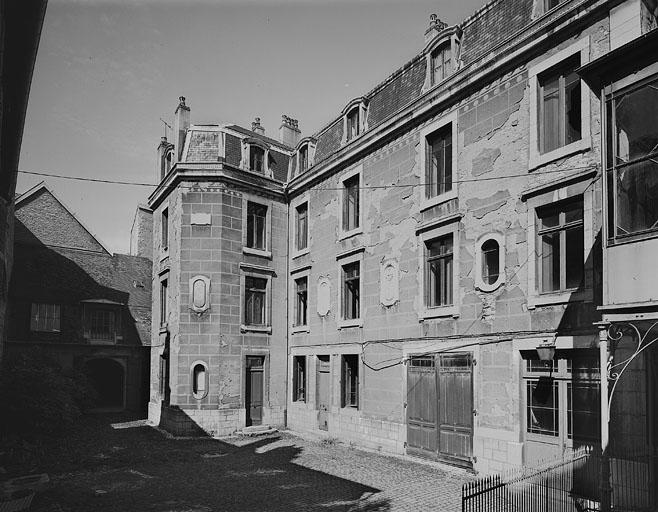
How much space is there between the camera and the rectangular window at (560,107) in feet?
37.4

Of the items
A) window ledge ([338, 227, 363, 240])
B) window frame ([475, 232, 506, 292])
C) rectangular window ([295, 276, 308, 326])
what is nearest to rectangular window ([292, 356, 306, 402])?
rectangular window ([295, 276, 308, 326])

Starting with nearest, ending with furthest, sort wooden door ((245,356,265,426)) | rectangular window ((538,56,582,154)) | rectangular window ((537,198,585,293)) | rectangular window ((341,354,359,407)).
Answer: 1. rectangular window ((537,198,585,293))
2. rectangular window ((538,56,582,154))
3. rectangular window ((341,354,359,407))
4. wooden door ((245,356,265,426))

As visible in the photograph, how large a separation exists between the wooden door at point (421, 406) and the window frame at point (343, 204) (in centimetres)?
510

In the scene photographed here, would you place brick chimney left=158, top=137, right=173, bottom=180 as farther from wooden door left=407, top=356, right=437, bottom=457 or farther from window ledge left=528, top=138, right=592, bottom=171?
window ledge left=528, top=138, right=592, bottom=171

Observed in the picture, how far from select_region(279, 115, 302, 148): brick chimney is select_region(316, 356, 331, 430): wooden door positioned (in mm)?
11710

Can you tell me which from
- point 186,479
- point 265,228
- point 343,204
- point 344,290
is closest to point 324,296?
point 344,290

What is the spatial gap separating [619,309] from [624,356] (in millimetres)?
1666

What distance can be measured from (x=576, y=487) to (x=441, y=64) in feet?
36.8

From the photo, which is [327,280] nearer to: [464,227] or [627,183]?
[464,227]

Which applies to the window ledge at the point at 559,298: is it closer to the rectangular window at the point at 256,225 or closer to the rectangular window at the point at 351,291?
the rectangular window at the point at 351,291

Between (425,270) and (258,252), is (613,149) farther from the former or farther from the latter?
(258,252)

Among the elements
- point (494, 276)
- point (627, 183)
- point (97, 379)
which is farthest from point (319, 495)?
point (97, 379)

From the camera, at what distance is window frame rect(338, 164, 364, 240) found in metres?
18.1

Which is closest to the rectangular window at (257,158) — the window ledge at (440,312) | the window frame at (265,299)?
the window frame at (265,299)
